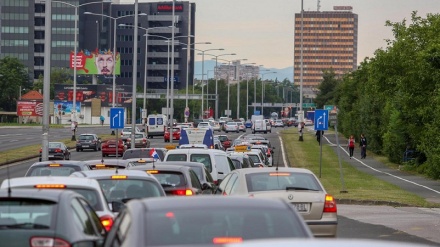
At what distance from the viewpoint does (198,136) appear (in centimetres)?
5181

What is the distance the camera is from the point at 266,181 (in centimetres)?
1889

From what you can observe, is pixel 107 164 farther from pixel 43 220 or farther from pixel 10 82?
pixel 10 82

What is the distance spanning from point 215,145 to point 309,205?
3726 centimetres

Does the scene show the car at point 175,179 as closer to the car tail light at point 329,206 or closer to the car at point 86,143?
the car tail light at point 329,206

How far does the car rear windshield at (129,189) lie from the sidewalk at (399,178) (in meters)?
22.4

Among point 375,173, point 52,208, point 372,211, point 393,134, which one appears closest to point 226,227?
point 52,208

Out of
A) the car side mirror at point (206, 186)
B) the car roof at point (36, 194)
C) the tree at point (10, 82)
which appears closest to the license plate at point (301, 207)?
the car side mirror at point (206, 186)

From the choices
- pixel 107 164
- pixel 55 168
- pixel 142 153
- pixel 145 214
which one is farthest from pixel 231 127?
pixel 145 214

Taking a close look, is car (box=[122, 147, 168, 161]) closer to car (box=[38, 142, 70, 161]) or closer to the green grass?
the green grass

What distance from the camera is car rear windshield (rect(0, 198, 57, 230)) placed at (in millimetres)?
10773

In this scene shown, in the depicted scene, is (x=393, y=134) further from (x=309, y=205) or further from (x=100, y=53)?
(x=100, y=53)

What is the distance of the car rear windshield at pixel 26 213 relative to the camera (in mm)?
10773

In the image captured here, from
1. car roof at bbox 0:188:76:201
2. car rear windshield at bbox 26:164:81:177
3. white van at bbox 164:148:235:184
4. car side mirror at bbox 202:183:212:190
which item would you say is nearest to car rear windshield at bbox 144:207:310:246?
car roof at bbox 0:188:76:201

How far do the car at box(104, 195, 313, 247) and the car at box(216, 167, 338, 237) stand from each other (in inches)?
325
